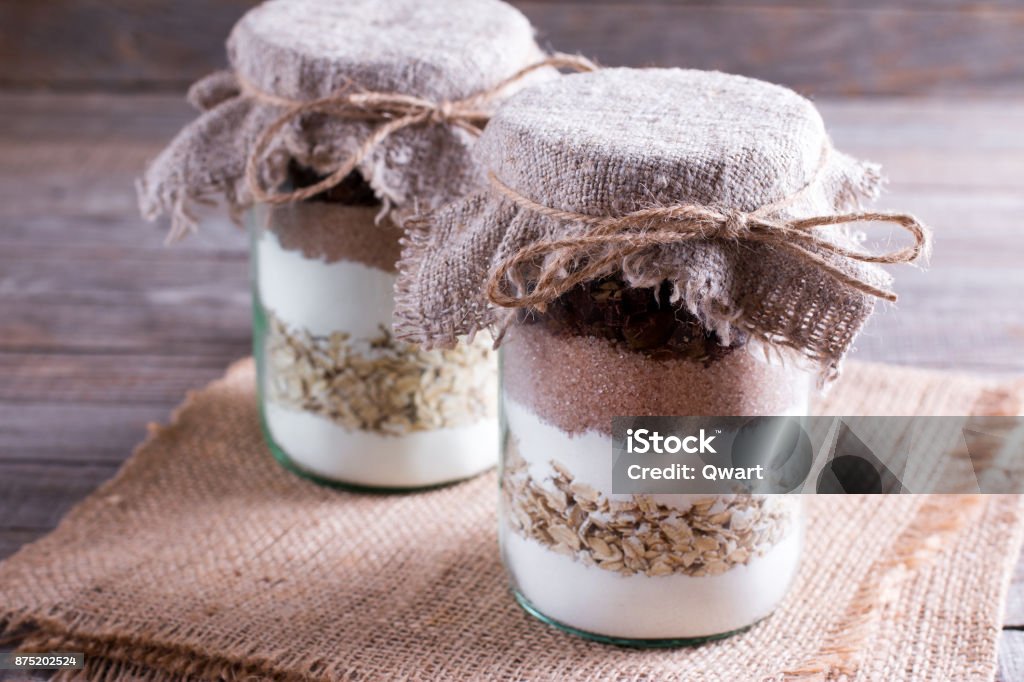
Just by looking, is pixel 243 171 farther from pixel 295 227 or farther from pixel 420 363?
pixel 420 363

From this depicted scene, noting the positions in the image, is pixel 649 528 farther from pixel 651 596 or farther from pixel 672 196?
pixel 672 196

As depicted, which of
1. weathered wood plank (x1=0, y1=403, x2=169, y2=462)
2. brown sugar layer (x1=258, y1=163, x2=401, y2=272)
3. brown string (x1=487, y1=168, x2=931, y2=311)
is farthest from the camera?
weathered wood plank (x1=0, y1=403, x2=169, y2=462)

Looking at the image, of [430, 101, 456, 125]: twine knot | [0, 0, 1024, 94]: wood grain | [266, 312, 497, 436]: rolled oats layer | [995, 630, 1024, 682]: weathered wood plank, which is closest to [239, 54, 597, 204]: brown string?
[430, 101, 456, 125]: twine knot

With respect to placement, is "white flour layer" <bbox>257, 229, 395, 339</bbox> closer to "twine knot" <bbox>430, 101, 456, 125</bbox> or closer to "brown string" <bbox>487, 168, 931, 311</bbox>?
"twine knot" <bbox>430, 101, 456, 125</bbox>

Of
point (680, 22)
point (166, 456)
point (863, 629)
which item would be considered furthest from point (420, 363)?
point (680, 22)

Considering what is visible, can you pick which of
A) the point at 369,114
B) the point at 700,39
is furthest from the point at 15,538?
the point at 700,39
